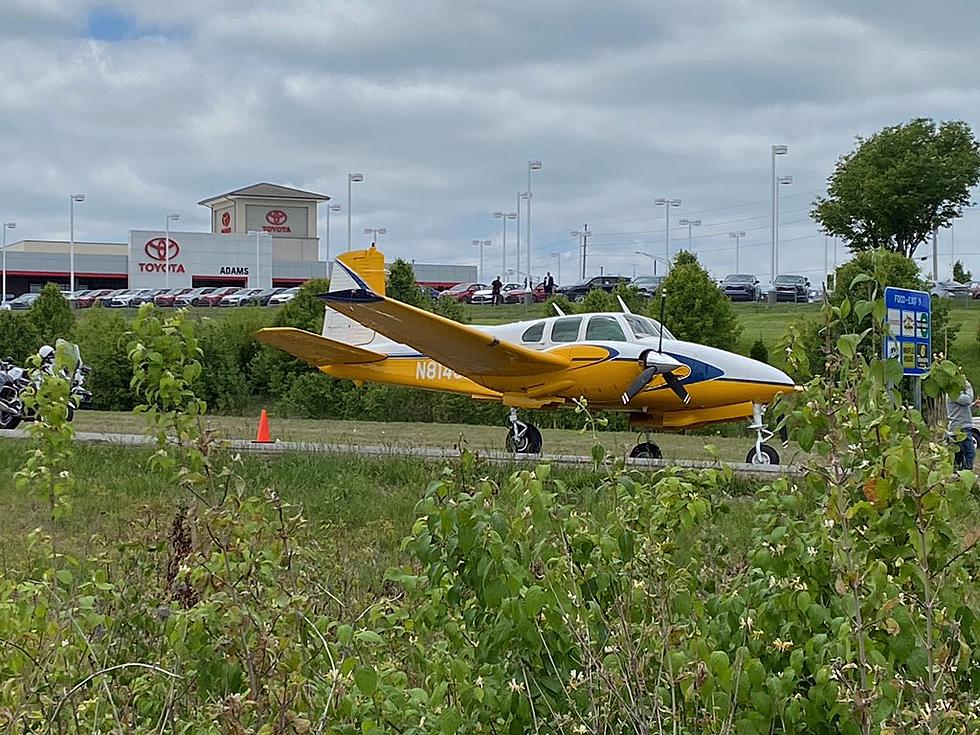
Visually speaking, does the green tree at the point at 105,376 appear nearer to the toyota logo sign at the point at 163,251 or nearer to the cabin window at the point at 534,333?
the cabin window at the point at 534,333

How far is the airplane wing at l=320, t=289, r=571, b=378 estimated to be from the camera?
16.0 m

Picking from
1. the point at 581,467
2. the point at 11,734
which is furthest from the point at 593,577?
the point at 581,467

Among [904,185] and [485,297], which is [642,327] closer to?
[904,185]

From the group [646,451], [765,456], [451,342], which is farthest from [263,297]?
[765,456]

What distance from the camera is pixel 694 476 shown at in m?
3.76

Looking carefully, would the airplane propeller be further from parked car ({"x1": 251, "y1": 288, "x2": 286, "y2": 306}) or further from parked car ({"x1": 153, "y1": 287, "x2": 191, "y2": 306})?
parked car ({"x1": 153, "y1": 287, "x2": 191, "y2": 306})

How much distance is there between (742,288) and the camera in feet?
208

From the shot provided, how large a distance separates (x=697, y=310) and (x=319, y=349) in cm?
1337

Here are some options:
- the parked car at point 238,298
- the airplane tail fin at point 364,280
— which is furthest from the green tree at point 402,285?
the parked car at point 238,298

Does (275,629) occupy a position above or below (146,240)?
below

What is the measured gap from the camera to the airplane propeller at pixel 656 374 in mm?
16328

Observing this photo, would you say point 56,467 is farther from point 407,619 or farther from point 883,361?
point 883,361

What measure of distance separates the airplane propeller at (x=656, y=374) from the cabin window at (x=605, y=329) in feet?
2.18

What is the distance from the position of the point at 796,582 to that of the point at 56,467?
119 inches
